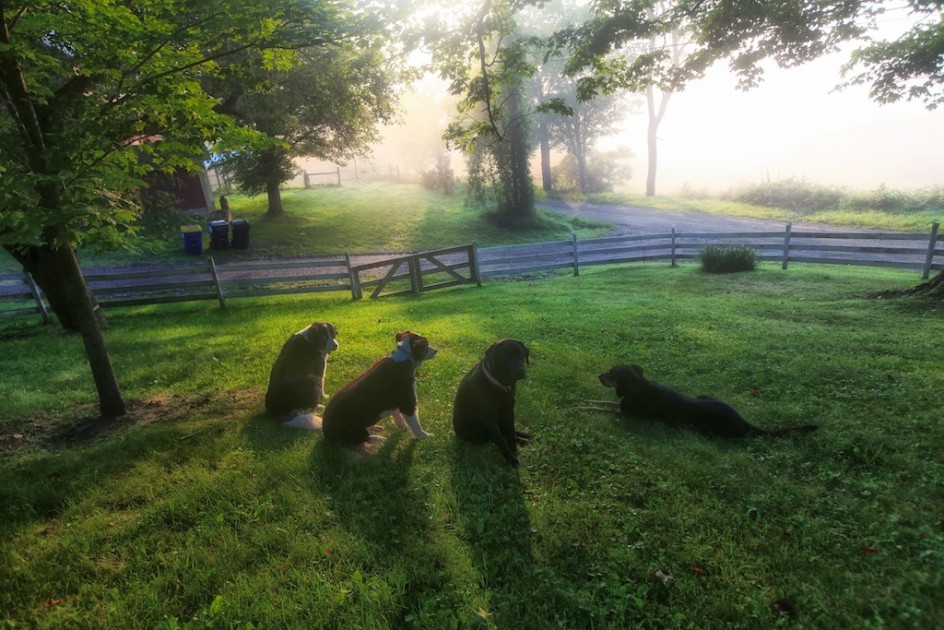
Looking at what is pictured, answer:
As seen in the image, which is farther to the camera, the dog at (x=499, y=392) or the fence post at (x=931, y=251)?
the fence post at (x=931, y=251)

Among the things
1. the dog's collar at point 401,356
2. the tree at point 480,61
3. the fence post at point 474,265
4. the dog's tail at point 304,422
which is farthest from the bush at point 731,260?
the dog's tail at point 304,422

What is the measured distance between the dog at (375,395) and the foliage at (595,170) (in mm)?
42193

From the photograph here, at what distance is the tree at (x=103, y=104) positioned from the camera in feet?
13.2

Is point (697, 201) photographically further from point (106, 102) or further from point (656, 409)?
point (106, 102)

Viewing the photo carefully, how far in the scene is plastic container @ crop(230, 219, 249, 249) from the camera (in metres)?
20.0

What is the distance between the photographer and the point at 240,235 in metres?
20.1

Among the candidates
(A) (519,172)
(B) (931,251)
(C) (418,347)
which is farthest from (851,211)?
(C) (418,347)

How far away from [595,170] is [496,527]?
4534 cm

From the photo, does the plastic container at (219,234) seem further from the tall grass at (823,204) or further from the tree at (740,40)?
the tall grass at (823,204)

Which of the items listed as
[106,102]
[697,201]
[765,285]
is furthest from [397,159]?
[106,102]

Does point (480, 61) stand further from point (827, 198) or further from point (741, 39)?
point (827, 198)

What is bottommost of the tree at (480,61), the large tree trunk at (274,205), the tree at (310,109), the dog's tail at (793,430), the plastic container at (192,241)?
the dog's tail at (793,430)

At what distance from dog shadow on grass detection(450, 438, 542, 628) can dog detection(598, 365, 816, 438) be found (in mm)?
1683

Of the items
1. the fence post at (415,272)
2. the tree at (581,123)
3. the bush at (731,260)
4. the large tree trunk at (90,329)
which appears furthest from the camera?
the tree at (581,123)
